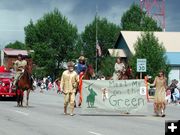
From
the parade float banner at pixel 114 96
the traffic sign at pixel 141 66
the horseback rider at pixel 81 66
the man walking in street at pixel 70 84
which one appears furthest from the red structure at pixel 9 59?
the traffic sign at pixel 141 66

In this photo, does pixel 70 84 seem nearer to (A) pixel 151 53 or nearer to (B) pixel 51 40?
(A) pixel 151 53

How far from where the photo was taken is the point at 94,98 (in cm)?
1919

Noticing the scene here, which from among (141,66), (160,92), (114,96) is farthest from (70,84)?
(141,66)

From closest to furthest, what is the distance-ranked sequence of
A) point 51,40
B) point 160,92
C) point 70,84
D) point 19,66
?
point 70,84, point 160,92, point 19,66, point 51,40

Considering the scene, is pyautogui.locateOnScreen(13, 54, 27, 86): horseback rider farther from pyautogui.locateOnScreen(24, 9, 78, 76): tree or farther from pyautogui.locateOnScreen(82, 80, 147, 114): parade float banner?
pyautogui.locateOnScreen(24, 9, 78, 76): tree

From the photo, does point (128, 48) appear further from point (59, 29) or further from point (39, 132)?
point (39, 132)

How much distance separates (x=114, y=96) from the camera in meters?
19.3

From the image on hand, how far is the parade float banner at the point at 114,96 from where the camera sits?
754 inches

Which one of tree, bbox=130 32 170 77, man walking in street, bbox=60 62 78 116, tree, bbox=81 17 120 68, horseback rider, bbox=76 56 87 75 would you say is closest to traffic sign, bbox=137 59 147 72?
horseback rider, bbox=76 56 87 75

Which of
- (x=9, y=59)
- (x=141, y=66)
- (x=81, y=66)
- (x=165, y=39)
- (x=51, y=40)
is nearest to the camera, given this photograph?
(x=81, y=66)

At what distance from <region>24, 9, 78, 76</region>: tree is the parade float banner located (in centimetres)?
8204

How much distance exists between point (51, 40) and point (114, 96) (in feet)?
275

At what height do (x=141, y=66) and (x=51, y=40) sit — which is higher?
(x=51, y=40)

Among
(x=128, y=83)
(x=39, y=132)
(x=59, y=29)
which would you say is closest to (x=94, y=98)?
(x=128, y=83)
